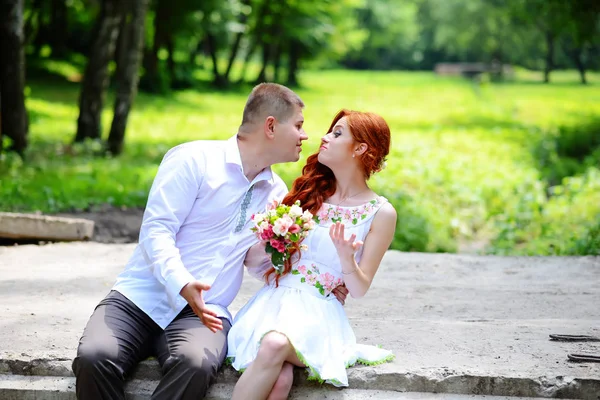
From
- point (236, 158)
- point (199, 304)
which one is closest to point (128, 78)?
point (236, 158)

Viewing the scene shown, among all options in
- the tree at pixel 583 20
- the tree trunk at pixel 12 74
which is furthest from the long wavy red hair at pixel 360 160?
the tree at pixel 583 20

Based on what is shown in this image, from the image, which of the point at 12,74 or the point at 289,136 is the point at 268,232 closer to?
the point at 289,136

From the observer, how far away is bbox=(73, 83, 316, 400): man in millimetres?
3834

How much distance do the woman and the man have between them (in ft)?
0.50

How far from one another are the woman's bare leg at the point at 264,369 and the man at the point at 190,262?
7.9 inches

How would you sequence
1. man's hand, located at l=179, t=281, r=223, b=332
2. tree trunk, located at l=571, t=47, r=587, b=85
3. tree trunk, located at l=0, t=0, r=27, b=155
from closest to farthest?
man's hand, located at l=179, t=281, r=223, b=332, tree trunk, located at l=0, t=0, r=27, b=155, tree trunk, located at l=571, t=47, r=587, b=85

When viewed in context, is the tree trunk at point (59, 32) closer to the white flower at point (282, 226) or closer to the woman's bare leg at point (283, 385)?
the white flower at point (282, 226)

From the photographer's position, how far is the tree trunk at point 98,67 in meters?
14.2

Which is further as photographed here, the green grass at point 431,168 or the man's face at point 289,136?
the green grass at point 431,168

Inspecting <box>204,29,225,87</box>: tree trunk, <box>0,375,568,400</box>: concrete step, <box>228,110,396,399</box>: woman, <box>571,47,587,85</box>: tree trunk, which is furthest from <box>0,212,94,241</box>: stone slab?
<box>571,47,587,85</box>: tree trunk

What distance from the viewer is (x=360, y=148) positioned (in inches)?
176

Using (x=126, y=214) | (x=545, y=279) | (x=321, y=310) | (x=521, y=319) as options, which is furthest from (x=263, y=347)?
(x=126, y=214)

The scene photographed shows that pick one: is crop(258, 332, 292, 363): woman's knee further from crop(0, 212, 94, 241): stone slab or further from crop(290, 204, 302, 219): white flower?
crop(0, 212, 94, 241): stone slab

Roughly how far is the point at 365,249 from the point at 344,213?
253mm
